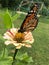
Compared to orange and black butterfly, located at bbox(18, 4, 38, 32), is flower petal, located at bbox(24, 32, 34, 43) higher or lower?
lower

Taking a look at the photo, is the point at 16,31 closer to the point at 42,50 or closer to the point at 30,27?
the point at 30,27

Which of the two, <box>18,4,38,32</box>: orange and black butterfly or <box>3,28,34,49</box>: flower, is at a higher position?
<box>18,4,38,32</box>: orange and black butterfly

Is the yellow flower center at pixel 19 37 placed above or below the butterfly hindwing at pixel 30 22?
below

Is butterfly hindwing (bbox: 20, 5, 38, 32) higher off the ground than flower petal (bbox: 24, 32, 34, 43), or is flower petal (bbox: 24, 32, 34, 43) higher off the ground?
butterfly hindwing (bbox: 20, 5, 38, 32)

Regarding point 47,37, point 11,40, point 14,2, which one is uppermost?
point 11,40

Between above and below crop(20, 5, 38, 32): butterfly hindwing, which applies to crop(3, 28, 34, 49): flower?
below

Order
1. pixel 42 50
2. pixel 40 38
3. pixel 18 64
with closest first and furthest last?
pixel 18 64 → pixel 42 50 → pixel 40 38

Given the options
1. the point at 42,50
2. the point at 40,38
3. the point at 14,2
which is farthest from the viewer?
the point at 14,2

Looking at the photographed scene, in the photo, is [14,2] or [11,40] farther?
[14,2]

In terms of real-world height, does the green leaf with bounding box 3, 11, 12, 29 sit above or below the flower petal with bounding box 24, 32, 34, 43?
above

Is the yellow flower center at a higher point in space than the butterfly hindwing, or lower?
lower

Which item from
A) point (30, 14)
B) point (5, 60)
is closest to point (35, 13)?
point (30, 14)
